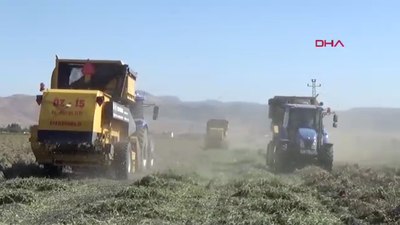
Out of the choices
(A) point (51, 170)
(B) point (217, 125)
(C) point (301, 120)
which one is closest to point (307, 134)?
(C) point (301, 120)

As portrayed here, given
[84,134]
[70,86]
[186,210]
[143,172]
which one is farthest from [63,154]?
[186,210]

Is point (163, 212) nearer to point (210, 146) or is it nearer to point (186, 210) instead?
point (186, 210)

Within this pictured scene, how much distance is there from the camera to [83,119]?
749 inches

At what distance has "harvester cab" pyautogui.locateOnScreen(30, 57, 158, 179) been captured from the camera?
1902 cm

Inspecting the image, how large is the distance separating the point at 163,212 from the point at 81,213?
1.47 meters

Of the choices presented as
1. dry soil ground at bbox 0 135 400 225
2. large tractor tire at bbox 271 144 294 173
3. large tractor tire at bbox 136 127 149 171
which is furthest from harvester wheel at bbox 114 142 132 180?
large tractor tire at bbox 271 144 294 173

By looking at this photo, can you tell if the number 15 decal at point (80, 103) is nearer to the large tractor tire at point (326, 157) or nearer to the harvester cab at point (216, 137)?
the large tractor tire at point (326, 157)

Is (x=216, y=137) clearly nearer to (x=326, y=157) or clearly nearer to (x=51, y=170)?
(x=326, y=157)

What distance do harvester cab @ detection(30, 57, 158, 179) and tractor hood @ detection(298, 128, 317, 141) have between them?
8.15 metres

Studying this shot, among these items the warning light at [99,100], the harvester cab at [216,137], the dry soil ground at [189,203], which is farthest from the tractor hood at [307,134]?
the harvester cab at [216,137]

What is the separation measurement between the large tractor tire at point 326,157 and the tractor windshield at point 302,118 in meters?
1.16

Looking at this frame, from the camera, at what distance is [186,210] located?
12.2m

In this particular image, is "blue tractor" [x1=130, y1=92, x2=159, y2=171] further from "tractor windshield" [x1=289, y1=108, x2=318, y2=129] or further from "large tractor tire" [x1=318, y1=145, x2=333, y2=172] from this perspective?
"large tractor tire" [x1=318, y1=145, x2=333, y2=172]

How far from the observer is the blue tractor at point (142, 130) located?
25609 mm
